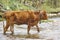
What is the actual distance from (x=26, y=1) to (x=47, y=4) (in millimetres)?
3180

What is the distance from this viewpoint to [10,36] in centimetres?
966

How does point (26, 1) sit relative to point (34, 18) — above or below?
below

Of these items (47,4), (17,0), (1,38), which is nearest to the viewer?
(1,38)

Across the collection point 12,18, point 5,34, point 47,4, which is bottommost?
point 47,4

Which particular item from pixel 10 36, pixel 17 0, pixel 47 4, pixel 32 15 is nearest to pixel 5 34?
pixel 10 36

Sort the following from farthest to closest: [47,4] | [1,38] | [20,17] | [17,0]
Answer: [47,4], [17,0], [20,17], [1,38]

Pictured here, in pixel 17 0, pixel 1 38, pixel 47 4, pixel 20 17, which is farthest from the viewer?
pixel 47 4

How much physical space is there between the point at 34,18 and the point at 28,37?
1006 mm

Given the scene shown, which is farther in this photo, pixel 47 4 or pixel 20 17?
pixel 47 4

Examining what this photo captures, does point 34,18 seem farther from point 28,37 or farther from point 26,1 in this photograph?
point 26,1

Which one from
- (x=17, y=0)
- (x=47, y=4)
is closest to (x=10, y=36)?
(x=17, y=0)

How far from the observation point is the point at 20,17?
997cm

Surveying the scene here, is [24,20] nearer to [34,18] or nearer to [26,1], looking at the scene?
[34,18]

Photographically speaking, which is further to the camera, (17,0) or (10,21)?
(17,0)
